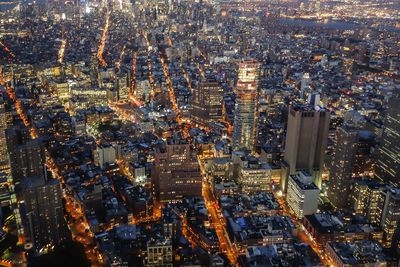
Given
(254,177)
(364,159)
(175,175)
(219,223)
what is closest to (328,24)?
(364,159)

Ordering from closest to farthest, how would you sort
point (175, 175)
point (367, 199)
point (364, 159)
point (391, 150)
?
point (367, 199) → point (175, 175) → point (391, 150) → point (364, 159)

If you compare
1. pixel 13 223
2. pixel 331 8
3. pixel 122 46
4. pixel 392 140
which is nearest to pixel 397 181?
pixel 392 140

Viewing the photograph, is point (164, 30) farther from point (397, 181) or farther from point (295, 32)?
point (397, 181)

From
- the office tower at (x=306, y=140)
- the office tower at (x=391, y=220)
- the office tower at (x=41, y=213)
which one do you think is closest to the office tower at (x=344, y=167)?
the office tower at (x=306, y=140)

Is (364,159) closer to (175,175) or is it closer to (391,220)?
(391,220)

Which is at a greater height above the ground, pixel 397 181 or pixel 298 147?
pixel 298 147

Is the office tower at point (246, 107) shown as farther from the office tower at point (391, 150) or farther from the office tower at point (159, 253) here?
the office tower at point (159, 253)
